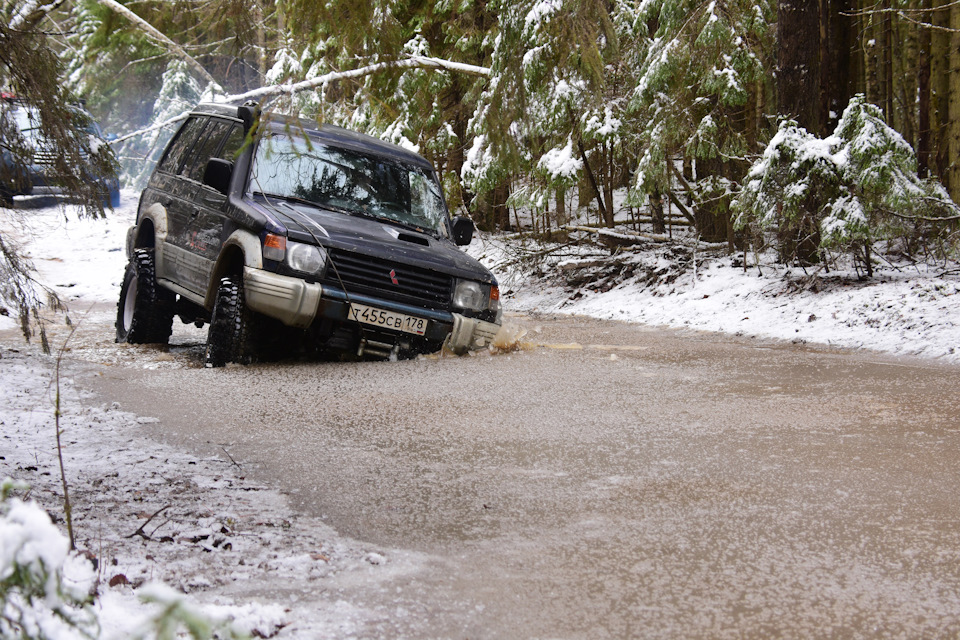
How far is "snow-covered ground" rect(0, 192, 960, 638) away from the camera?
256 centimetres

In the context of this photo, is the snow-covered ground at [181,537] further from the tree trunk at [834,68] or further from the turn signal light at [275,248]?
the tree trunk at [834,68]

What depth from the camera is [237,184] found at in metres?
7.54

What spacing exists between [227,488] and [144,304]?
535 cm

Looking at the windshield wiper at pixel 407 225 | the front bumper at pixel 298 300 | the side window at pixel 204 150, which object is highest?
the side window at pixel 204 150

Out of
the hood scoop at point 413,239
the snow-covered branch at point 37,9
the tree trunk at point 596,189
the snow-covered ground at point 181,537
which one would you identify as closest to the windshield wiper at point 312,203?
the hood scoop at point 413,239

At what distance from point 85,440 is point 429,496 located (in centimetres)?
188

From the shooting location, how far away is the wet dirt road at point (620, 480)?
8.65 ft

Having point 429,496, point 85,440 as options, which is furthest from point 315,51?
point 429,496

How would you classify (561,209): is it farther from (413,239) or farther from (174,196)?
(413,239)

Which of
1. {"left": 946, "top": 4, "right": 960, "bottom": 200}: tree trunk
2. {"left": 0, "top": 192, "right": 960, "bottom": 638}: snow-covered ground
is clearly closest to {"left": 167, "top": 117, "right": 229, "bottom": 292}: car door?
{"left": 0, "top": 192, "right": 960, "bottom": 638}: snow-covered ground

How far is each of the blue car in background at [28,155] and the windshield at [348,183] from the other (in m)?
1.43

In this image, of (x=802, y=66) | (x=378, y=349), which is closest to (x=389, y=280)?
(x=378, y=349)

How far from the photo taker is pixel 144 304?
8633 mm

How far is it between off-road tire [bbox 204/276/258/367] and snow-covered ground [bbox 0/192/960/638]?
2.73 feet
